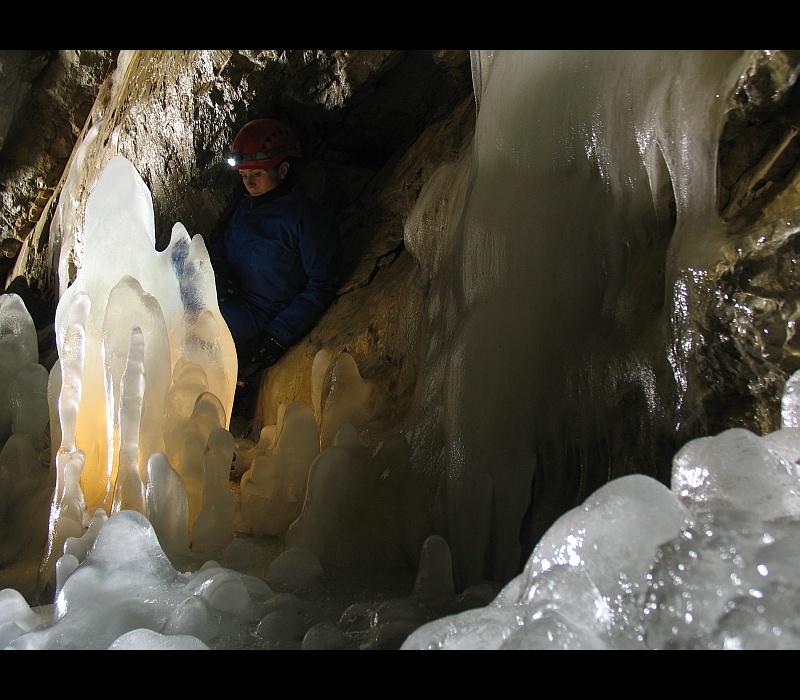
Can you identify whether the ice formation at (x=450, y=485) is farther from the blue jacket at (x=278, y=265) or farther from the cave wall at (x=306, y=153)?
the blue jacket at (x=278, y=265)

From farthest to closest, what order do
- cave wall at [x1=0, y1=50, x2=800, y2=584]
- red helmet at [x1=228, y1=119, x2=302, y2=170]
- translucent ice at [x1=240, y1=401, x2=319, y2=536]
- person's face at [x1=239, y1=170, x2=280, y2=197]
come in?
person's face at [x1=239, y1=170, x2=280, y2=197], red helmet at [x1=228, y1=119, x2=302, y2=170], cave wall at [x1=0, y1=50, x2=800, y2=584], translucent ice at [x1=240, y1=401, x2=319, y2=536]

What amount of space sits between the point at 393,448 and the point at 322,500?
10.9 inches

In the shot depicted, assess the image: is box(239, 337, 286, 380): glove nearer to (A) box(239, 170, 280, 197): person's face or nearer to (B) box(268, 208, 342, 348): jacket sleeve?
(B) box(268, 208, 342, 348): jacket sleeve

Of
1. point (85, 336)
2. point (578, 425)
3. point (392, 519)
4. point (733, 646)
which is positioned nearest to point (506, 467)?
point (578, 425)

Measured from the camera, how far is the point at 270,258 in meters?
4.04

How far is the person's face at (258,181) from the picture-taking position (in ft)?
13.1

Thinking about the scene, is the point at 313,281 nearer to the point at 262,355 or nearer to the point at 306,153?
the point at 262,355

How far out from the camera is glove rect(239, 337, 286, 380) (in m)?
3.88

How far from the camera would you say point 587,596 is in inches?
38.3

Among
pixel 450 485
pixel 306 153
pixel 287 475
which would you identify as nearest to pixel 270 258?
pixel 306 153

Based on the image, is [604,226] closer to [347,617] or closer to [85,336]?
[347,617]

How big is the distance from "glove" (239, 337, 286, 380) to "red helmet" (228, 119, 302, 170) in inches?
34.4

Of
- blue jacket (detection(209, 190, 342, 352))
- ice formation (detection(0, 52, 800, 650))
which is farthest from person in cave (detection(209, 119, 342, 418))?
ice formation (detection(0, 52, 800, 650))

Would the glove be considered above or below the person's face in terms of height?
below
